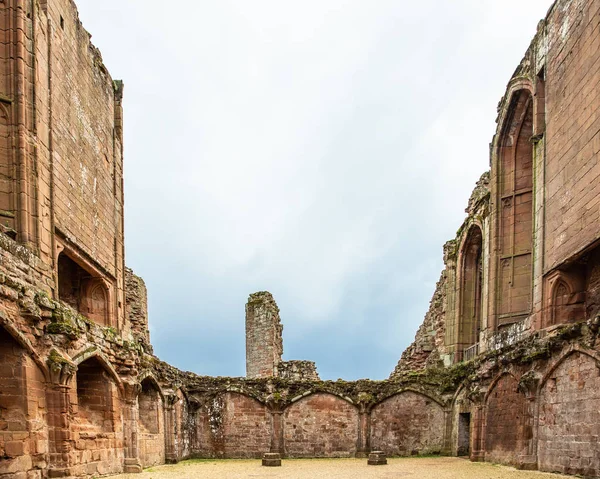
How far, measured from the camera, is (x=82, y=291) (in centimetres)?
1235

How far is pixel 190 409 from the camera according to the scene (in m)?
17.7

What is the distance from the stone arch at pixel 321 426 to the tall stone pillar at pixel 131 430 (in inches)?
281

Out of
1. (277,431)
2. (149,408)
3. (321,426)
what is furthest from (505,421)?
(149,408)

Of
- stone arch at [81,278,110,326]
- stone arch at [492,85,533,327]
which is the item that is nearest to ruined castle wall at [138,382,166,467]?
stone arch at [81,278,110,326]

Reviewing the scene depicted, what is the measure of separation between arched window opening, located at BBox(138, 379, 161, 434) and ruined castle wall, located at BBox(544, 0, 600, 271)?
10285 mm

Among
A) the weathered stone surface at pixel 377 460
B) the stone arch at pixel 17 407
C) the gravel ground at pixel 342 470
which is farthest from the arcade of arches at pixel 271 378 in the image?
the weathered stone surface at pixel 377 460

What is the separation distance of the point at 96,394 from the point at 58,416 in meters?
2.18

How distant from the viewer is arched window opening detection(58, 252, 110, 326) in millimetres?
12141

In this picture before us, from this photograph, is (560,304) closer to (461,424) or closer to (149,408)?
(461,424)

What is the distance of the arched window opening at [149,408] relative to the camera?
13680 millimetres

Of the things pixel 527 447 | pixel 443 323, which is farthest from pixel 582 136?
pixel 443 323

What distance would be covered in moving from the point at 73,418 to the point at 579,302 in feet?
34.6

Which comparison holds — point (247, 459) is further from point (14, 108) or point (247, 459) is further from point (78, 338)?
point (14, 108)

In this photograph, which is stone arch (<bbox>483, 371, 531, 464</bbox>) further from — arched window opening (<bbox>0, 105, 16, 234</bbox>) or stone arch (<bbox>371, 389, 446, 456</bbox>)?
arched window opening (<bbox>0, 105, 16, 234</bbox>)
